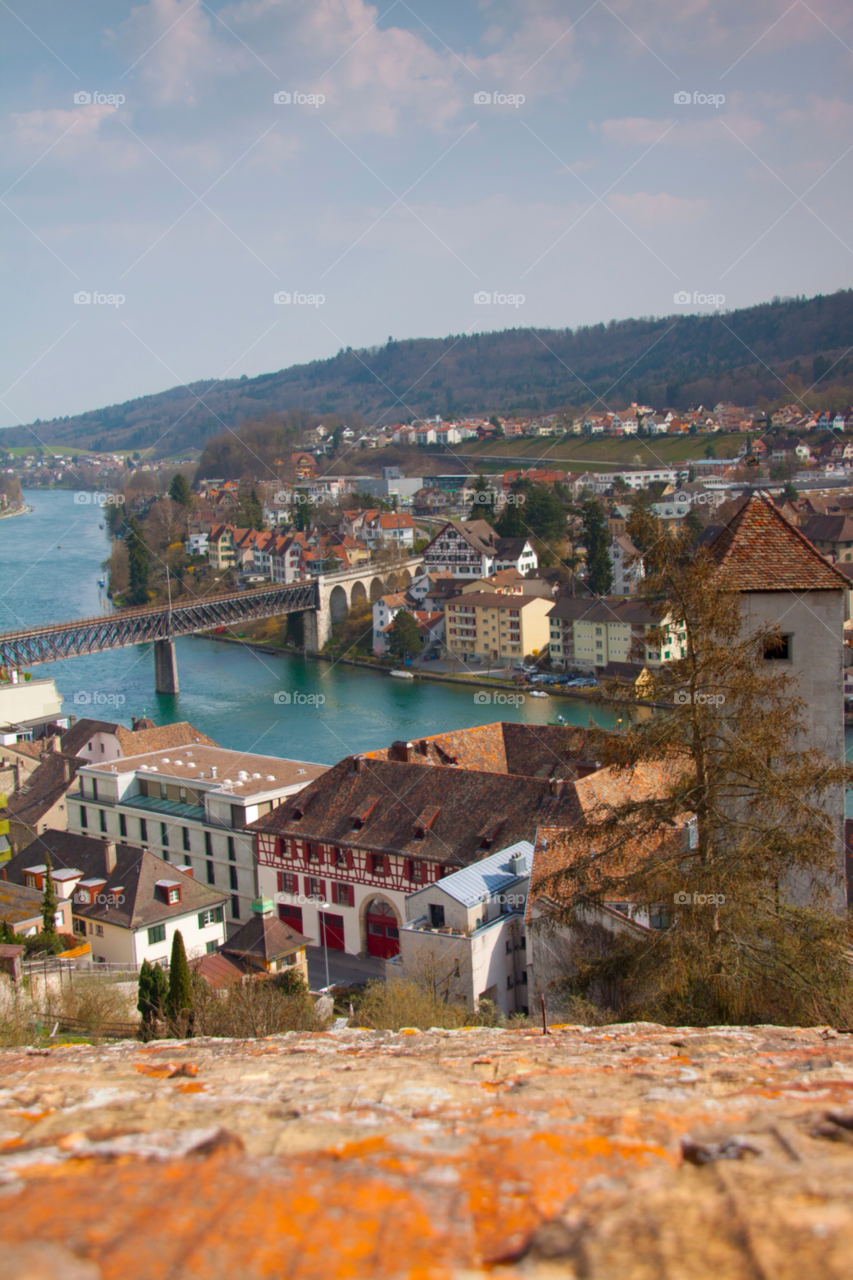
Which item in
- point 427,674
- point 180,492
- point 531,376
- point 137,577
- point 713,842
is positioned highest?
point 531,376

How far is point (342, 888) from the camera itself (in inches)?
611

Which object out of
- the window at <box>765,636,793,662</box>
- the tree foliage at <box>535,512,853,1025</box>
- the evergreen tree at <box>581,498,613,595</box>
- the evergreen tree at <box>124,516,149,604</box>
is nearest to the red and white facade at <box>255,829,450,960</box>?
the window at <box>765,636,793,662</box>

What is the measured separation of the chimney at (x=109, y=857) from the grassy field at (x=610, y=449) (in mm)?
67963

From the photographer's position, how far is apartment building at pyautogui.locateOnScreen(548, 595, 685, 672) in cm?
3859

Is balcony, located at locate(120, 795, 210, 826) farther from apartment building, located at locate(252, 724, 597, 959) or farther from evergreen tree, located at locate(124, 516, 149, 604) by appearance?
evergreen tree, located at locate(124, 516, 149, 604)

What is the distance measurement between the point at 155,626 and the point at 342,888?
2781 cm

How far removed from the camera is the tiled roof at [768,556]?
27.3ft

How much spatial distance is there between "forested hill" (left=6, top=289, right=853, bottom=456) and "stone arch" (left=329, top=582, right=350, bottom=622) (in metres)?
51.0

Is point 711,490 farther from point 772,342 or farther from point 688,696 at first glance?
point 772,342

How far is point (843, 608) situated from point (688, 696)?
2876mm

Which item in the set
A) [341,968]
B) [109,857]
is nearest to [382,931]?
[341,968]

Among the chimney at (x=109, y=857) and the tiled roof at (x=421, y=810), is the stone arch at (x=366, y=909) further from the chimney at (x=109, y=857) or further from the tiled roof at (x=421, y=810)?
the chimney at (x=109, y=857)

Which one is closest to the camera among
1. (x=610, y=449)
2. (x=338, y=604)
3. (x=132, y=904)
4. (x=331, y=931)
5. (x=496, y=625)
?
(x=132, y=904)

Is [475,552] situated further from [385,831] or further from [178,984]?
[178,984]
